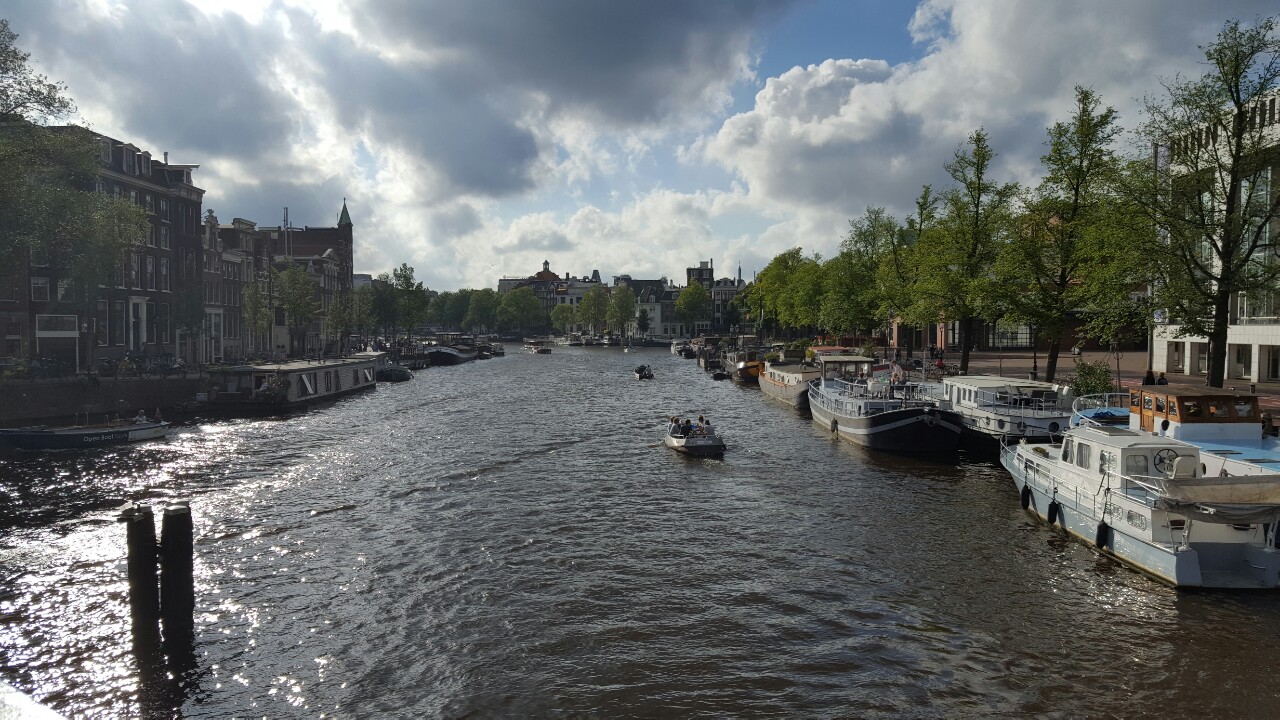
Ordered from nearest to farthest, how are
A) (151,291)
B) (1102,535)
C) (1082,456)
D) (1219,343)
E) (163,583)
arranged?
(163,583) → (1102,535) → (1082,456) → (1219,343) → (151,291)

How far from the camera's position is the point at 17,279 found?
59719 mm

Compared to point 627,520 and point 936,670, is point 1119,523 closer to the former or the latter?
point 936,670

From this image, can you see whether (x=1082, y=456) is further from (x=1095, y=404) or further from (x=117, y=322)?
(x=117, y=322)

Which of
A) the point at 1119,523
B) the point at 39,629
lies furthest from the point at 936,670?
the point at 39,629

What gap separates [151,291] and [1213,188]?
79636mm

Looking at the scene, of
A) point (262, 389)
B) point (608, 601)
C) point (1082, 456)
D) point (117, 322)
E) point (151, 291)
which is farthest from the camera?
point (151, 291)

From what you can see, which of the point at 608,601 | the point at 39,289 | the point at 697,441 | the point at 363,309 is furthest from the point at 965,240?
the point at 363,309

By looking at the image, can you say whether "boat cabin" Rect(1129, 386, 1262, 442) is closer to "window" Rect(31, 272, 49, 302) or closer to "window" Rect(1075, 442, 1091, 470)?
"window" Rect(1075, 442, 1091, 470)

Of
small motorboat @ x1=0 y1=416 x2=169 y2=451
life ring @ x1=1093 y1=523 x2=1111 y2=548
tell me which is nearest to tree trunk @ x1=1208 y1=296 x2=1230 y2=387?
life ring @ x1=1093 y1=523 x2=1111 y2=548

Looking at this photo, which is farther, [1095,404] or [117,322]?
[117,322]

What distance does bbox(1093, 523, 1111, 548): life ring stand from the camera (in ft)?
76.3

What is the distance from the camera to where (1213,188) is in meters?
37.1

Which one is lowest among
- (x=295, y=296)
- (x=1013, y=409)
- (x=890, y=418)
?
(x=890, y=418)

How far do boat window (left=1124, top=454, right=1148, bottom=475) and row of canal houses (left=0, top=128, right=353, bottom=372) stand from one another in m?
55.0
